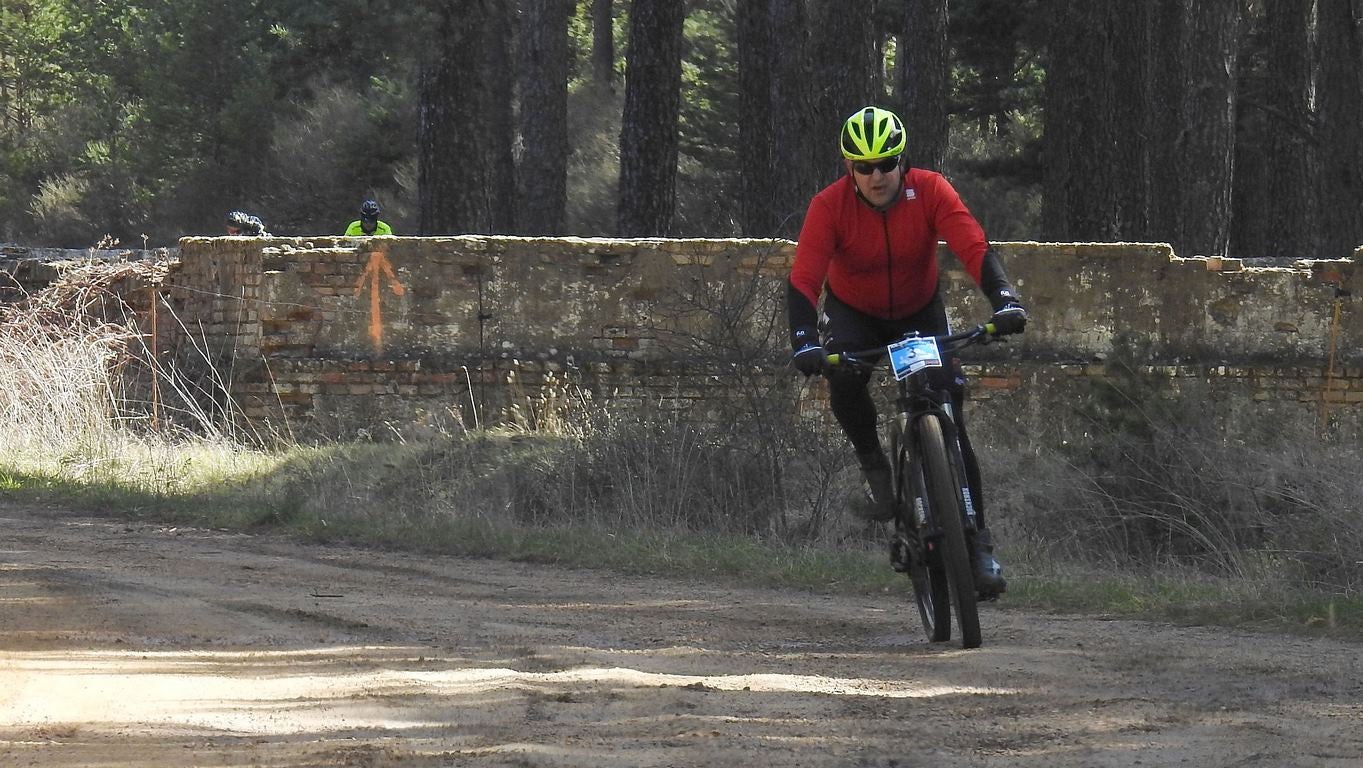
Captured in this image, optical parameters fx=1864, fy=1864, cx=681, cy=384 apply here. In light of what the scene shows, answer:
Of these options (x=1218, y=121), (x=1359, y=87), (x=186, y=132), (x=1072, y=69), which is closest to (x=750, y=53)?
(x=1072, y=69)

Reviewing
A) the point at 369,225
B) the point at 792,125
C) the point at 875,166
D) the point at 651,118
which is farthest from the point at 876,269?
the point at 651,118

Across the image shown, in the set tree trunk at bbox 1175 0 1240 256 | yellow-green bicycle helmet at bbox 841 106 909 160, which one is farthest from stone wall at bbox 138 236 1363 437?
yellow-green bicycle helmet at bbox 841 106 909 160

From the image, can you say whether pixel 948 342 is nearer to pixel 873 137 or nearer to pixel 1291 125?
pixel 873 137

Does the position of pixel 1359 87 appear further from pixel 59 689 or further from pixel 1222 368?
pixel 59 689

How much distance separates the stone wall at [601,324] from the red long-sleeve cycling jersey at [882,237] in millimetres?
7331

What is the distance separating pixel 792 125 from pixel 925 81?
4996 millimetres

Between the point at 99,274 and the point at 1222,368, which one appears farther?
the point at 99,274

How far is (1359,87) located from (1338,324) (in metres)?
7.86

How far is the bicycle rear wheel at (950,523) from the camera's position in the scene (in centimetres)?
692

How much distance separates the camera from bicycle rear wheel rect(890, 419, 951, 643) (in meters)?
7.13

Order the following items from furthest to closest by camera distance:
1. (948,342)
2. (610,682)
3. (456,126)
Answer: (456,126) < (948,342) < (610,682)

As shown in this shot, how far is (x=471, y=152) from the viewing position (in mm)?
20016

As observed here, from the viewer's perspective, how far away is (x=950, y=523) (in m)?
6.95

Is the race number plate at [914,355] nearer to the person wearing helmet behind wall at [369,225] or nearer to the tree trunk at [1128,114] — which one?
the tree trunk at [1128,114]
